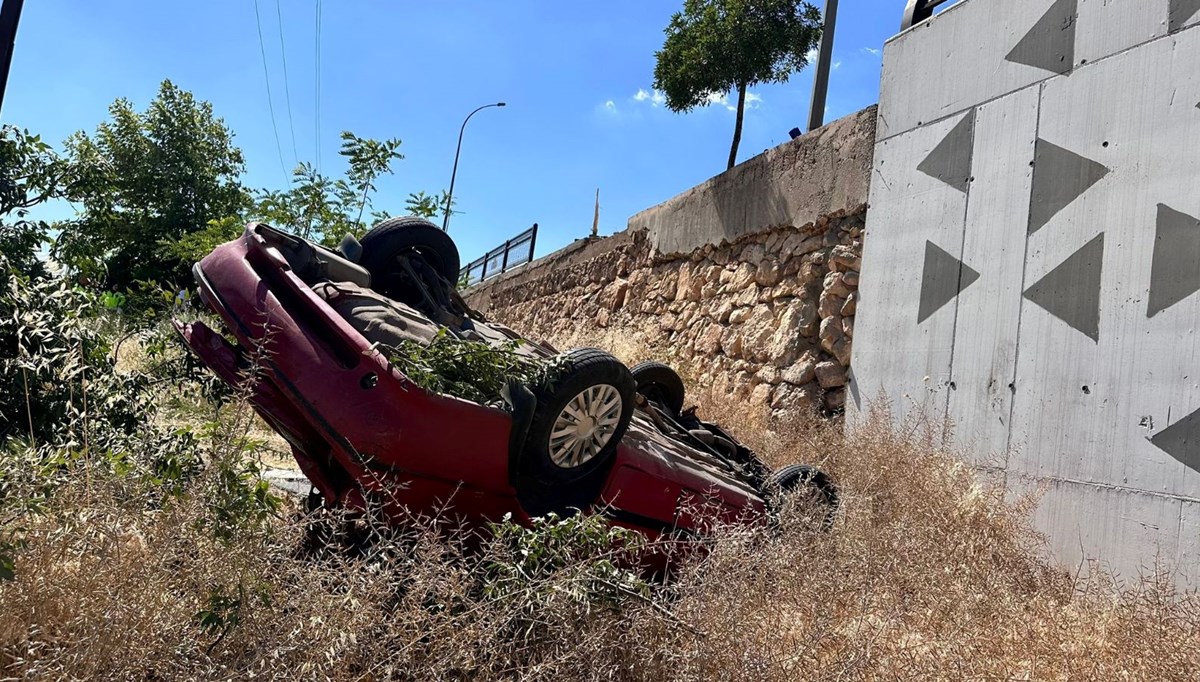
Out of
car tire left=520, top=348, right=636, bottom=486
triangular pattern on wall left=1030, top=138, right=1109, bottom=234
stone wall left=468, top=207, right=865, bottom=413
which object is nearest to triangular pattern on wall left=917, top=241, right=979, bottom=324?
triangular pattern on wall left=1030, top=138, right=1109, bottom=234

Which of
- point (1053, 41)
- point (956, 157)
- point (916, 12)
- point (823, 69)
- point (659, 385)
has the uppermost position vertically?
point (823, 69)

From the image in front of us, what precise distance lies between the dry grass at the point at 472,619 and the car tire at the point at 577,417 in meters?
0.57

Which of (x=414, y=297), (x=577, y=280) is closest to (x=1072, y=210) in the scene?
(x=414, y=297)

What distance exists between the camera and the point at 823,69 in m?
10.7

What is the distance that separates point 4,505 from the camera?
2545mm

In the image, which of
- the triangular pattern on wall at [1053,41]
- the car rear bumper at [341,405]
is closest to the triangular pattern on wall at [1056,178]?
the triangular pattern on wall at [1053,41]

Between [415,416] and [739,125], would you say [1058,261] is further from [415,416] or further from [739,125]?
[739,125]

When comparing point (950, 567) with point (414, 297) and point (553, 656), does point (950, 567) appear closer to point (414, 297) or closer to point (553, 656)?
point (553, 656)

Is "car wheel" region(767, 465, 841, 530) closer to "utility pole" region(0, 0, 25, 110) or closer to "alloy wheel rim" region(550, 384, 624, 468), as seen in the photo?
"alloy wheel rim" region(550, 384, 624, 468)

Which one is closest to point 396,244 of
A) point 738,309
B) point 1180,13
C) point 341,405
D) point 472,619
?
point 341,405

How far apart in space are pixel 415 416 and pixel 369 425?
0.57 ft

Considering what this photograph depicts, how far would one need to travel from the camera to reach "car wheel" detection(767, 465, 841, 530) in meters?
3.99

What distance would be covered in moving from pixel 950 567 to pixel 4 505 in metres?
3.58

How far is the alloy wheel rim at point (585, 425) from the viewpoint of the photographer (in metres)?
3.52
